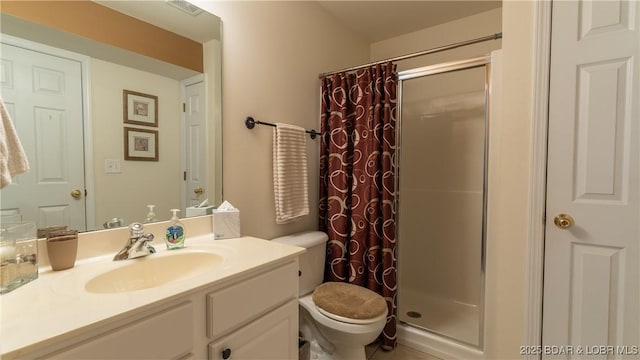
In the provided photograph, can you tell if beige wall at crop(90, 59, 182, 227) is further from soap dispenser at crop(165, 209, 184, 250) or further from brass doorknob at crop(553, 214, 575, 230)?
brass doorknob at crop(553, 214, 575, 230)

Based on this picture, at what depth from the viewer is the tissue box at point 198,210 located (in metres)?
1.36

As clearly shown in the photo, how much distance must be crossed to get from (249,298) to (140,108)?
2.92 ft

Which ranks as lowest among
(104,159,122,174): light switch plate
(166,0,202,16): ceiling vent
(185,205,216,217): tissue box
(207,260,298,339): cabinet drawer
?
(207,260,298,339): cabinet drawer

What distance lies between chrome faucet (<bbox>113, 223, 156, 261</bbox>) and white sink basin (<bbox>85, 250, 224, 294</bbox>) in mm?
27

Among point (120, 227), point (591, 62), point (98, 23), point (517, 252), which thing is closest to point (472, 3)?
point (591, 62)

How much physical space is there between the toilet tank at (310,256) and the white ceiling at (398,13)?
1649mm

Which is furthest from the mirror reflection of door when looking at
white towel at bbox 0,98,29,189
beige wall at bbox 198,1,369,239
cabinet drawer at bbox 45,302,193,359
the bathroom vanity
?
cabinet drawer at bbox 45,302,193,359

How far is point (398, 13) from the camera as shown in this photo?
85.6 inches

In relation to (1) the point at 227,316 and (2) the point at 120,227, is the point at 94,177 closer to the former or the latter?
(2) the point at 120,227

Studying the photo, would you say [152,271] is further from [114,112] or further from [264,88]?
[264,88]

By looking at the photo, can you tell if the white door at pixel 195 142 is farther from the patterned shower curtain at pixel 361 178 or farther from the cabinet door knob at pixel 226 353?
the patterned shower curtain at pixel 361 178

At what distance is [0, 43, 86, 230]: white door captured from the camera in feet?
2.91

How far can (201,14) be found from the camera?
1380 mm

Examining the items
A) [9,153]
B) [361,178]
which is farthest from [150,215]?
[361,178]
